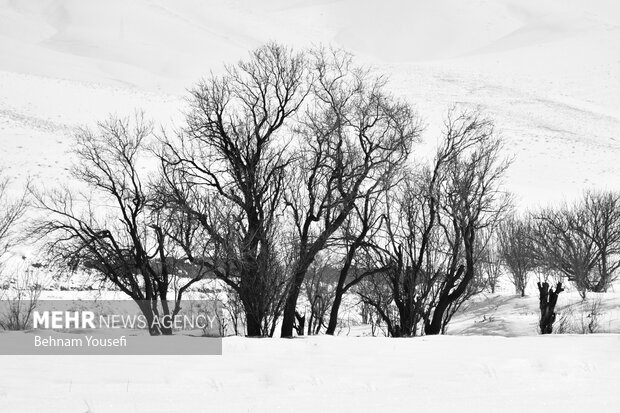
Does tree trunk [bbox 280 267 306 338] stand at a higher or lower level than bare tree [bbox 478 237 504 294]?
lower

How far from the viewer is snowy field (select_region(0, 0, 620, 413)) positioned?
307 inches

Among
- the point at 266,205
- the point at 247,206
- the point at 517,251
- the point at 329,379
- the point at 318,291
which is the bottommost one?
the point at 329,379

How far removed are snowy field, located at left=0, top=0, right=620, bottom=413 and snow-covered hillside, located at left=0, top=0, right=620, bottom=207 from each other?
1.12 feet

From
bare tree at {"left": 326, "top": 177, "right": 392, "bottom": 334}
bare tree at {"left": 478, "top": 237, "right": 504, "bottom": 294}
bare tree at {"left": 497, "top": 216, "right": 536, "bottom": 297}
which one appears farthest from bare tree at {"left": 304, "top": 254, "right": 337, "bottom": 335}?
bare tree at {"left": 478, "top": 237, "right": 504, "bottom": 294}

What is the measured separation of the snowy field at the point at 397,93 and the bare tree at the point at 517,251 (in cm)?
110

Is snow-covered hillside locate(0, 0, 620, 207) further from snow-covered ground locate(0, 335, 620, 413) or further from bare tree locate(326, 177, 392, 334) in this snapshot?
snow-covered ground locate(0, 335, 620, 413)

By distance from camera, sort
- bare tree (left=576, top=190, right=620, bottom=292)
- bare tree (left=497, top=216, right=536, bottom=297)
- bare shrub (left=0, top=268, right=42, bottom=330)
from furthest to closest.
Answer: bare tree (left=497, top=216, right=536, bottom=297)
bare tree (left=576, top=190, right=620, bottom=292)
bare shrub (left=0, top=268, right=42, bottom=330)

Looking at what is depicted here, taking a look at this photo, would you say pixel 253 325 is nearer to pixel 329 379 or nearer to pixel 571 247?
pixel 329 379

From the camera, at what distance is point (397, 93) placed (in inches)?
3155

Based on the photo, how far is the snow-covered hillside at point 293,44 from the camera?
53.4 meters

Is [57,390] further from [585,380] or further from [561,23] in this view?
[561,23]

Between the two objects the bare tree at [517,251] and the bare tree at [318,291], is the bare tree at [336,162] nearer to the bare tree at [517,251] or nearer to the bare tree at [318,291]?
the bare tree at [318,291]

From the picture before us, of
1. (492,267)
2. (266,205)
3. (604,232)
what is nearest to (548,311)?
(266,205)

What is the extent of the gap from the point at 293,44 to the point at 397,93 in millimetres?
45003
